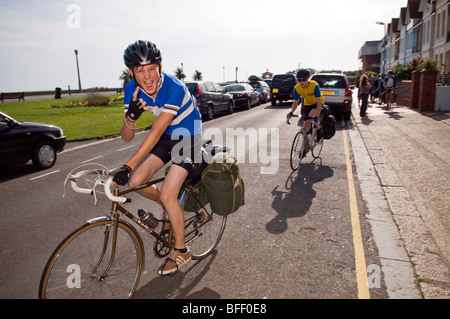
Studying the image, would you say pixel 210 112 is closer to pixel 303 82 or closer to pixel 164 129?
pixel 303 82

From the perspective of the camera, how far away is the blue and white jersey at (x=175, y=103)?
10.1 ft

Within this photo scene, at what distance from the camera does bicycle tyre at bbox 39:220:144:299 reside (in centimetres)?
250

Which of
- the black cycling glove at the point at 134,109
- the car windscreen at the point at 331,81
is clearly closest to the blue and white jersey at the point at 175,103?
the black cycling glove at the point at 134,109

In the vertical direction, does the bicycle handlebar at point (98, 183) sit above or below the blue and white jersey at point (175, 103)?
Result: below

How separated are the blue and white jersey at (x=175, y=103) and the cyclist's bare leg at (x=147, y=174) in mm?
323

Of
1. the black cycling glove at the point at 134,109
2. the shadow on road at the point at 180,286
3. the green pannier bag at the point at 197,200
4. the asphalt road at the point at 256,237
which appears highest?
the black cycling glove at the point at 134,109

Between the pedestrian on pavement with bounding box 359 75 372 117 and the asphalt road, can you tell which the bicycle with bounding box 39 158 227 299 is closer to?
the asphalt road

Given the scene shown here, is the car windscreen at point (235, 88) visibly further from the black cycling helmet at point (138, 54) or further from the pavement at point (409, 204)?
the black cycling helmet at point (138, 54)

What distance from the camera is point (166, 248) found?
3484 millimetres

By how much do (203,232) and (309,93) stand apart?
4968 mm

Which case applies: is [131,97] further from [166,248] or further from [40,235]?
[40,235]
